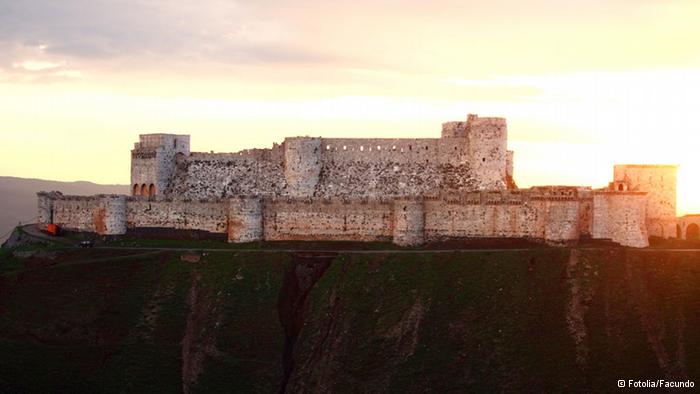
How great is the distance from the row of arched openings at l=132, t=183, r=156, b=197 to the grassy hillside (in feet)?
50.8

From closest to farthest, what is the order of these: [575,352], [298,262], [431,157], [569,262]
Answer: [575,352] → [569,262] → [298,262] → [431,157]

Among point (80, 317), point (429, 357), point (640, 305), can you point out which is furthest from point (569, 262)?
point (80, 317)

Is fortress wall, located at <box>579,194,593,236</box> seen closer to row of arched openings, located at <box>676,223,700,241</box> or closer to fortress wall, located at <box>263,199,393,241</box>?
row of arched openings, located at <box>676,223,700,241</box>

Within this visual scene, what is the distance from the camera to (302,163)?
82.9 m

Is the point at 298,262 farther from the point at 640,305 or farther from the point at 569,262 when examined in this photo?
the point at 640,305

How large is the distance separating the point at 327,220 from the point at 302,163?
812 centimetres

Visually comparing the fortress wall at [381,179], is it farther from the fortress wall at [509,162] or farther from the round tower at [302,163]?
the fortress wall at [509,162]

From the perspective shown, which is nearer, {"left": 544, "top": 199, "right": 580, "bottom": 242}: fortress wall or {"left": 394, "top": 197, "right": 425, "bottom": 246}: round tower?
{"left": 544, "top": 199, "right": 580, "bottom": 242}: fortress wall

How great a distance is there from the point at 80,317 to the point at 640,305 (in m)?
31.7

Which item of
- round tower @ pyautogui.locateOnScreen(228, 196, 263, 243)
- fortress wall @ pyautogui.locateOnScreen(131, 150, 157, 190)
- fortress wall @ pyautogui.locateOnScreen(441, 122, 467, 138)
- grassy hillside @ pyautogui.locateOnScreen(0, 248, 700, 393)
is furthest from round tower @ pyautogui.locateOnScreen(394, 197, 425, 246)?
fortress wall @ pyautogui.locateOnScreen(131, 150, 157, 190)

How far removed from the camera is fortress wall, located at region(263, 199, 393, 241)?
75250 millimetres

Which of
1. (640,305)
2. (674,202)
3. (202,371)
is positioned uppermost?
(674,202)

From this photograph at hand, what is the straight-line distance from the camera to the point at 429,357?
6022 centimetres

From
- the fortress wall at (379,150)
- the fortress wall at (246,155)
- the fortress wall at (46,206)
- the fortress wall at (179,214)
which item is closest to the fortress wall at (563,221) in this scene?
the fortress wall at (379,150)
